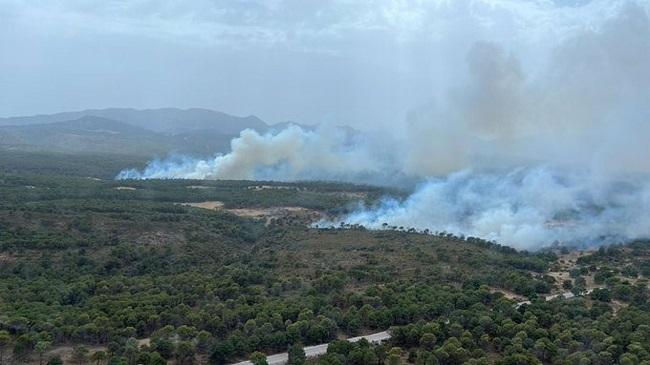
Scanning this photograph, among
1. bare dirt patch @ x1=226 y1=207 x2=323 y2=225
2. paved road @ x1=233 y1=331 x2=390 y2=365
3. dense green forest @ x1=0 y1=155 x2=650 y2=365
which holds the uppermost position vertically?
bare dirt patch @ x1=226 y1=207 x2=323 y2=225

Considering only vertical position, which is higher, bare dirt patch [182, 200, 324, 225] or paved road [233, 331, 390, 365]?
bare dirt patch [182, 200, 324, 225]

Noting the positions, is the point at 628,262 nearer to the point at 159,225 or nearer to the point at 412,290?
the point at 412,290

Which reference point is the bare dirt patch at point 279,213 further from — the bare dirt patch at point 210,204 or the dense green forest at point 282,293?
the dense green forest at point 282,293

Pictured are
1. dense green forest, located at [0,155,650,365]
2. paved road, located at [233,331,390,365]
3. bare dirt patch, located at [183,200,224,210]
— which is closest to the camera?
paved road, located at [233,331,390,365]

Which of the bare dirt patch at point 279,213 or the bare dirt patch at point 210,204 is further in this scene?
the bare dirt patch at point 210,204

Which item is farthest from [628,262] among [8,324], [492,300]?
[8,324]

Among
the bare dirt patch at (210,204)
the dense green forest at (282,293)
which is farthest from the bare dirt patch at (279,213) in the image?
the dense green forest at (282,293)

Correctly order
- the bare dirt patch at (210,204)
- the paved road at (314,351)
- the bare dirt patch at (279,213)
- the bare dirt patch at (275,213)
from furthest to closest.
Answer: the bare dirt patch at (210,204)
the bare dirt patch at (279,213)
the bare dirt patch at (275,213)
the paved road at (314,351)

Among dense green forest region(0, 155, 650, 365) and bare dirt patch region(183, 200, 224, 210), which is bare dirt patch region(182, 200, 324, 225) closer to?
bare dirt patch region(183, 200, 224, 210)

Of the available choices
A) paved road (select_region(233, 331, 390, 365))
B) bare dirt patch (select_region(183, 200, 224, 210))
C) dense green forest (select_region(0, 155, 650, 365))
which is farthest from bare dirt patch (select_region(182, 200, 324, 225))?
paved road (select_region(233, 331, 390, 365))
